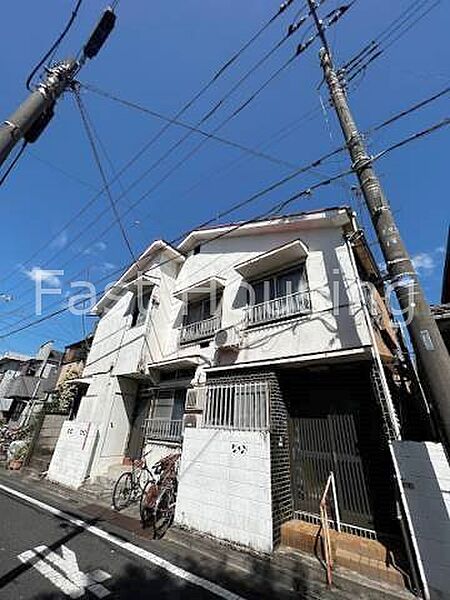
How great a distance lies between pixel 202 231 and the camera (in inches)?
478

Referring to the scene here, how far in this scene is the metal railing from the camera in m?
6.35

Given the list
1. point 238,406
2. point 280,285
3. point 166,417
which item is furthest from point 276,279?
point 166,417

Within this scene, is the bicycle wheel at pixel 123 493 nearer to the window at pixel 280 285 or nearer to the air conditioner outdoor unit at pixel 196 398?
the air conditioner outdoor unit at pixel 196 398

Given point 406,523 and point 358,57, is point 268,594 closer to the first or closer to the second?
point 406,523

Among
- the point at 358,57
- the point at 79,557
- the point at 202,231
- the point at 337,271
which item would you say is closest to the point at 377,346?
the point at 337,271

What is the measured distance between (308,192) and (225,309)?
16.2ft

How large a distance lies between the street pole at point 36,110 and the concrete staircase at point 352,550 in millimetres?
→ 7121

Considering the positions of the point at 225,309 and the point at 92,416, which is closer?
the point at 225,309

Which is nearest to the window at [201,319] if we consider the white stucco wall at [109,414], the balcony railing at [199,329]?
the balcony railing at [199,329]

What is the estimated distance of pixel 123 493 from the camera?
A: 8172 mm

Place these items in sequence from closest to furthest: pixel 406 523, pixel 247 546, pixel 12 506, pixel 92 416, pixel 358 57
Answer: pixel 406 523
pixel 247 546
pixel 358 57
pixel 12 506
pixel 92 416

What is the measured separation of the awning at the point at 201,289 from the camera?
1018 centimetres

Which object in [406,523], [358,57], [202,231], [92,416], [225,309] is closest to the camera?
[406,523]

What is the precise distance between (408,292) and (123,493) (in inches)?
352
